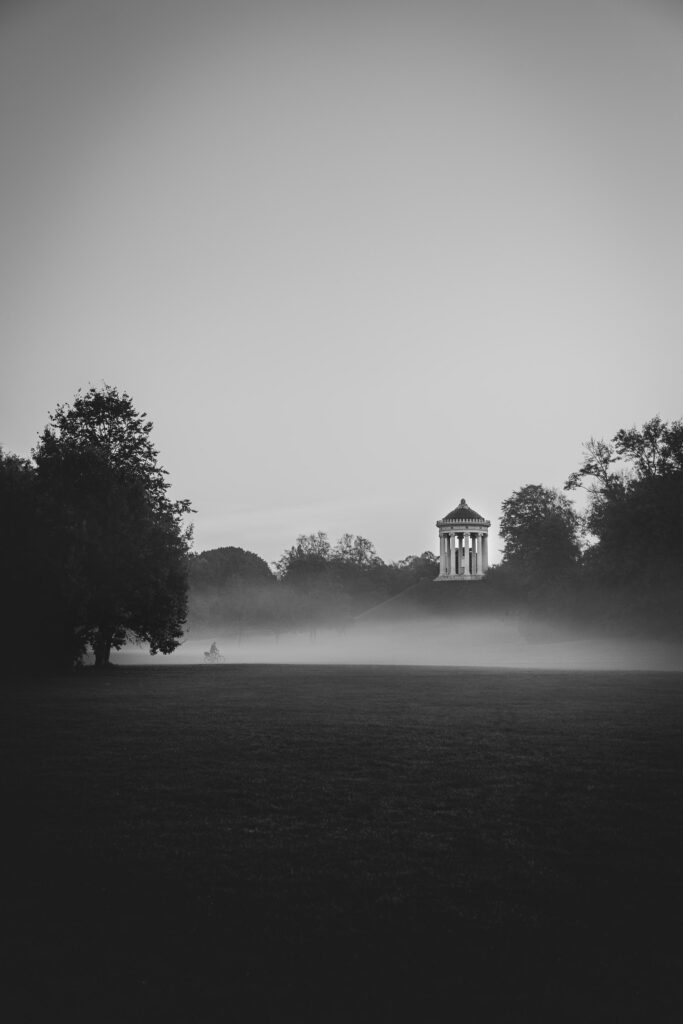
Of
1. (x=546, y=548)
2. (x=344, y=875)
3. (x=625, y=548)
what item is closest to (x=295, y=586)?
(x=546, y=548)

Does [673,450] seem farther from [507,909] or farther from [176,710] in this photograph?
[507,909]

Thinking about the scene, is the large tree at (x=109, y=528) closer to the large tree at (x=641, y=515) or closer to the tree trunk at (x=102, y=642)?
the tree trunk at (x=102, y=642)

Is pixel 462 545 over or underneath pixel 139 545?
over

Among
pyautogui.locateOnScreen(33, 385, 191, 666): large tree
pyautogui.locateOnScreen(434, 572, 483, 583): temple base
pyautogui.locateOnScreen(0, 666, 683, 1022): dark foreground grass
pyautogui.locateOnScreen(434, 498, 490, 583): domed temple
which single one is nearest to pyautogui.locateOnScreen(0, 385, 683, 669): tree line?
pyautogui.locateOnScreen(33, 385, 191, 666): large tree

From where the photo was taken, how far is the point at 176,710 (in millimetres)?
23766

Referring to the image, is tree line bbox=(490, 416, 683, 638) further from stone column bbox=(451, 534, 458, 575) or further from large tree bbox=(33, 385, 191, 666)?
stone column bbox=(451, 534, 458, 575)

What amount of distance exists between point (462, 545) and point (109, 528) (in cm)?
11984

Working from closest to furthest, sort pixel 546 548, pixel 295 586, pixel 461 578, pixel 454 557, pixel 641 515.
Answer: pixel 641 515 < pixel 546 548 < pixel 295 586 < pixel 461 578 < pixel 454 557

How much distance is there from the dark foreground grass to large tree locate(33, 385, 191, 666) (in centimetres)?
2342

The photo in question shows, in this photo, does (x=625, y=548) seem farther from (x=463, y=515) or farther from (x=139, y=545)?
(x=463, y=515)

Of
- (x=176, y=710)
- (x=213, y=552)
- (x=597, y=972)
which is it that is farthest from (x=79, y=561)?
(x=213, y=552)

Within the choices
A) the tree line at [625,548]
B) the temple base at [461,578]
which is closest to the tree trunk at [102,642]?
the tree line at [625,548]

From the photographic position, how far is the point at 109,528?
43.5 metres

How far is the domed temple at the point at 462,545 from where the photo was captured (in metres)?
156
